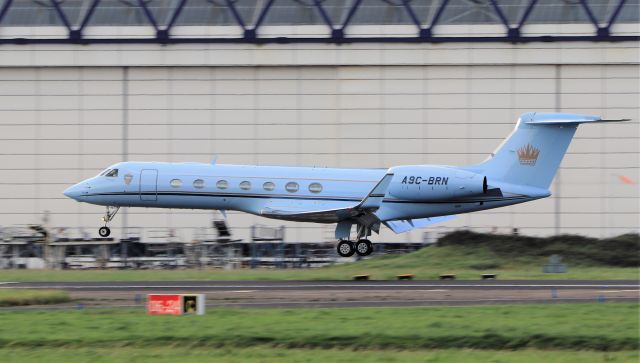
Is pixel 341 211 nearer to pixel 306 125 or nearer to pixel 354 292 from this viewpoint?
pixel 354 292

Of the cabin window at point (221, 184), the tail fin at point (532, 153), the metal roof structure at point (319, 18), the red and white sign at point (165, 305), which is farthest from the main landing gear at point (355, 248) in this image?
the metal roof structure at point (319, 18)

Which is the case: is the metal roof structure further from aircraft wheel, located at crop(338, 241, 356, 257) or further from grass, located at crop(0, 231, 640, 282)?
aircraft wheel, located at crop(338, 241, 356, 257)

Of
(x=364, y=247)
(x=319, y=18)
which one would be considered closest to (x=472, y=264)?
(x=364, y=247)

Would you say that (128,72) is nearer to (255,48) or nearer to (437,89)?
(255,48)

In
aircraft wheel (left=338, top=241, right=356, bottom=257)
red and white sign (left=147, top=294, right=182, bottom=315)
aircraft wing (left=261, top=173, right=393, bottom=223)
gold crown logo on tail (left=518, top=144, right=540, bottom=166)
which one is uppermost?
gold crown logo on tail (left=518, top=144, right=540, bottom=166)

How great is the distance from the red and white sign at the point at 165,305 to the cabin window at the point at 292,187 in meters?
16.3

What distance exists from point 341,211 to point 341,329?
17.4 m

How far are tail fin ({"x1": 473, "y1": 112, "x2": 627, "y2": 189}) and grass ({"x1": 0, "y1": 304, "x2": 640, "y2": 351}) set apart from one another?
54.4 ft

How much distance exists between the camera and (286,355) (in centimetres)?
1838

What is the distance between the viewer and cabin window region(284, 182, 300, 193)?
3972 centimetres

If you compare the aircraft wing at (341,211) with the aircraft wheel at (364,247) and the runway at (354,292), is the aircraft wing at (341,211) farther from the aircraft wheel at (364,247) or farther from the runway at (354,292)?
the runway at (354,292)

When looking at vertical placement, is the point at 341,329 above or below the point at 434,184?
below

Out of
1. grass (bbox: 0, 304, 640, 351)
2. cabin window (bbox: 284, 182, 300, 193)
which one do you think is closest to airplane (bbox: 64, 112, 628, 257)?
cabin window (bbox: 284, 182, 300, 193)

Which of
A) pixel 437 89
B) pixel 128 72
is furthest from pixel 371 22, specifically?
pixel 128 72
